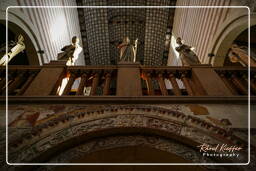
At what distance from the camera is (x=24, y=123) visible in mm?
2980

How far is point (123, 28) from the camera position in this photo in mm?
14953

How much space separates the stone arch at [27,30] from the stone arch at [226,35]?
292 inches

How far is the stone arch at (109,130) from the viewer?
2.56 metres

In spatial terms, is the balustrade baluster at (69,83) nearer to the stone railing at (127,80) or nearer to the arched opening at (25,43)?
the stone railing at (127,80)

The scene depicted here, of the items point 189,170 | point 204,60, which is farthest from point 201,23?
point 189,170

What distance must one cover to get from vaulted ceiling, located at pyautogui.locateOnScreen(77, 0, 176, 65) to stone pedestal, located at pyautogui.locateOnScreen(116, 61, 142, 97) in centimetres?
1024

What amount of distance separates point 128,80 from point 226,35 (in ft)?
17.6

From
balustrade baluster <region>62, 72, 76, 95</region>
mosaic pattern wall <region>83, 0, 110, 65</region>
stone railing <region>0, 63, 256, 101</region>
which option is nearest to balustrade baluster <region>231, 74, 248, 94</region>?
stone railing <region>0, 63, 256, 101</region>

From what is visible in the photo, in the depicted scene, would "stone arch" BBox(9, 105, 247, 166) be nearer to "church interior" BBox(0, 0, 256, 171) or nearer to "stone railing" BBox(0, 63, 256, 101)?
"church interior" BBox(0, 0, 256, 171)

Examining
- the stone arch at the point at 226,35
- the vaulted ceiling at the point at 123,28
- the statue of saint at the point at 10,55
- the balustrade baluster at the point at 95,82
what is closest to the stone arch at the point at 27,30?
the statue of saint at the point at 10,55

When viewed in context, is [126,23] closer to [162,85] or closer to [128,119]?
[162,85]

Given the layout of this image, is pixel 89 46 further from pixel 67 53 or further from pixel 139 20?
pixel 67 53

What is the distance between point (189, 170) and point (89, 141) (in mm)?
1384

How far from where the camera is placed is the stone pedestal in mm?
3730
